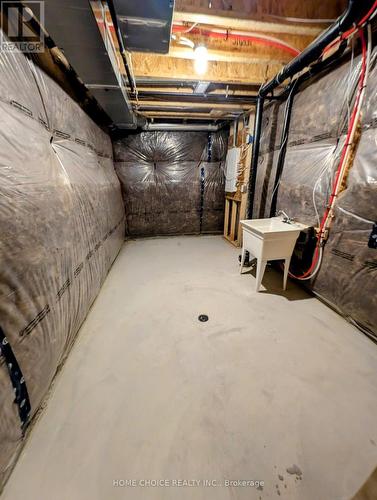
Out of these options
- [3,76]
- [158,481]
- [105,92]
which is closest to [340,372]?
[158,481]

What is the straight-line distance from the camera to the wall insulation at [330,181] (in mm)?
1504

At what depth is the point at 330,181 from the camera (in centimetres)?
182

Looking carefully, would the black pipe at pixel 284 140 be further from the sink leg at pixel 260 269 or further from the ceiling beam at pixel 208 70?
the sink leg at pixel 260 269

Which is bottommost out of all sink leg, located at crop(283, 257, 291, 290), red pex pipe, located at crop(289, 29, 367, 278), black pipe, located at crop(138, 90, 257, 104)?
sink leg, located at crop(283, 257, 291, 290)

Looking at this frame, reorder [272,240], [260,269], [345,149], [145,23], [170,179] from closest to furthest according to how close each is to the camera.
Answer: [145,23], [345,149], [272,240], [260,269], [170,179]

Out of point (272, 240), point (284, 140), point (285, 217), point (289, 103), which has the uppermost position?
point (289, 103)

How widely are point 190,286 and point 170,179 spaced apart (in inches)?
101

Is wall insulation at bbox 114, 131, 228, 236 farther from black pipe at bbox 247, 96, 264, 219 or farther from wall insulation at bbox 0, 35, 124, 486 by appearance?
wall insulation at bbox 0, 35, 124, 486

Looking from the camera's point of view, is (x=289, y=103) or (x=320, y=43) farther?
(x=289, y=103)

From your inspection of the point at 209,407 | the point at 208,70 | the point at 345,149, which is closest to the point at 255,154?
the point at 208,70

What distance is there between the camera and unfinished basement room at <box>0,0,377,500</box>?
0.90 metres

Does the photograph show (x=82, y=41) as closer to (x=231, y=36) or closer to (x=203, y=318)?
(x=231, y=36)

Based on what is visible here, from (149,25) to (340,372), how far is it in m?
2.59

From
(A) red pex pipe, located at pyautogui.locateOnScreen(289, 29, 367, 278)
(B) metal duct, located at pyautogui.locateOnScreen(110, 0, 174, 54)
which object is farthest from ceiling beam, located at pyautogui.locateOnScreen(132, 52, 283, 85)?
(A) red pex pipe, located at pyautogui.locateOnScreen(289, 29, 367, 278)
